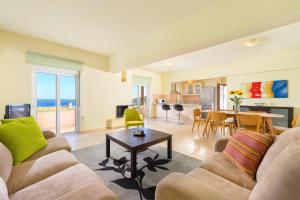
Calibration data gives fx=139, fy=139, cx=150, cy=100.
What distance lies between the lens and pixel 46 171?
4.22ft

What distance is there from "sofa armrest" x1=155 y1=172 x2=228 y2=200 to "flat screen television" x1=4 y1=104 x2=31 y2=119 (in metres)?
3.33

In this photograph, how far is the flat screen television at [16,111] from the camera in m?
2.71

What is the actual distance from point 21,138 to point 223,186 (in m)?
2.03

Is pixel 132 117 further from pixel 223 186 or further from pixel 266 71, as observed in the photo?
pixel 266 71

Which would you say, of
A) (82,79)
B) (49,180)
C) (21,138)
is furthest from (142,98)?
(49,180)

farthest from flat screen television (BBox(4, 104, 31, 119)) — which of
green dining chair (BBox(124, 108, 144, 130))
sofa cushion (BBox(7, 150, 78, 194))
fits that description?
green dining chair (BBox(124, 108, 144, 130))

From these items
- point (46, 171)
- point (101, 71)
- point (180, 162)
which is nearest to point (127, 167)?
point (180, 162)

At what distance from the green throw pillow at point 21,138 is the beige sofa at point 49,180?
0.09 meters

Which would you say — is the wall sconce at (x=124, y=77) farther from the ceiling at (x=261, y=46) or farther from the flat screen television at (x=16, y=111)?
the flat screen television at (x=16, y=111)

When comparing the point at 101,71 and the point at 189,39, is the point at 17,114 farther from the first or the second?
the point at 189,39

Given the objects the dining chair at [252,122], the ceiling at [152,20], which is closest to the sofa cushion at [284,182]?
the ceiling at [152,20]

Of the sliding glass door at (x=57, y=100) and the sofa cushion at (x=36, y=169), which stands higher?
the sliding glass door at (x=57, y=100)

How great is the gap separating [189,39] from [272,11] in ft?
3.77

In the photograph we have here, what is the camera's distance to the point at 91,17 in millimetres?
2598
